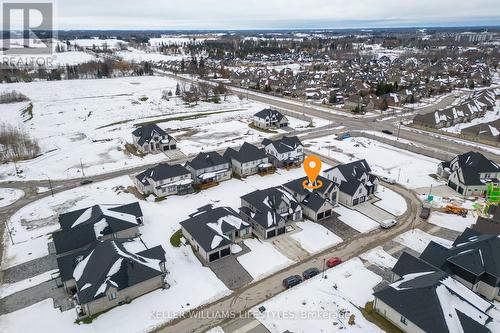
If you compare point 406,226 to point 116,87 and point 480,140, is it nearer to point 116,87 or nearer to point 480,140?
point 480,140

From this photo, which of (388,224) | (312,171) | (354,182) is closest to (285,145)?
(312,171)

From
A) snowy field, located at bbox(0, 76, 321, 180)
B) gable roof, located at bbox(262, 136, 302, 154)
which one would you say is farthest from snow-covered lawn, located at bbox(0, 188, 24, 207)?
gable roof, located at bbox(262, 136, 302, 154)

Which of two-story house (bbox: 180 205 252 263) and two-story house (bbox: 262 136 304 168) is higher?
two-story house (bbox: 262 136 304 168)

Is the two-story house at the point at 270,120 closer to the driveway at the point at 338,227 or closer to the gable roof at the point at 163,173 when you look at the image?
the gable roof at the point at 163,173

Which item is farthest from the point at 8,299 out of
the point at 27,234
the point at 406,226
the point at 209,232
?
the point at 406,226

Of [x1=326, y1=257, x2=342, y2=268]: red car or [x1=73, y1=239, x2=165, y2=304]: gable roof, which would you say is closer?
[x1=73, y1=239, x2=165, y2=304]: gable roof

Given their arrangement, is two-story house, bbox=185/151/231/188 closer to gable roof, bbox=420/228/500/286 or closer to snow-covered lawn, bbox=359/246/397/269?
snow-covered lawn, bbox=359/246/397/269
